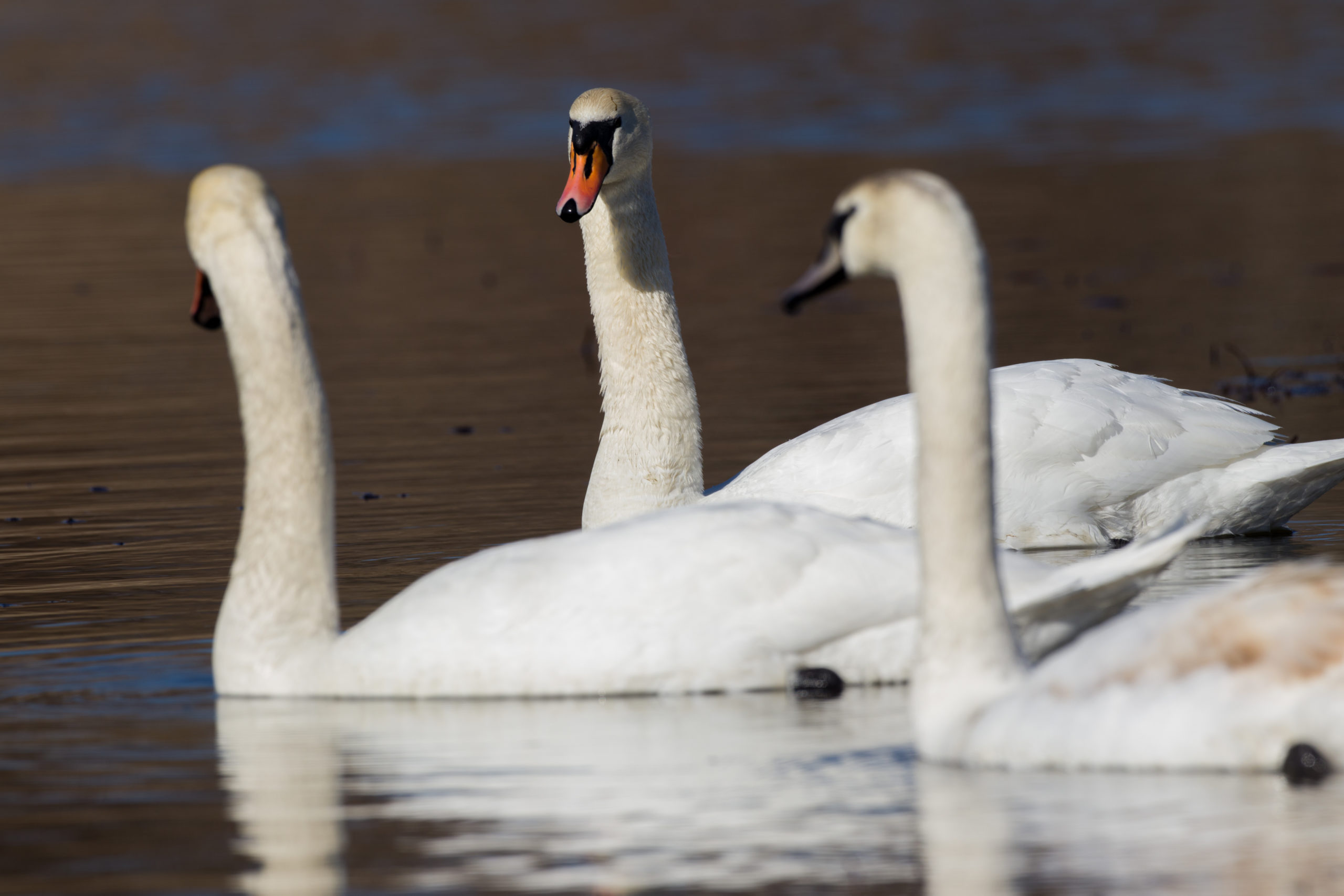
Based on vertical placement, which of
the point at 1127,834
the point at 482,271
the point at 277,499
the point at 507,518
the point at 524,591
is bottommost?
the point at 1127,834

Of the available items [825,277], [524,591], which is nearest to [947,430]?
[825,277]

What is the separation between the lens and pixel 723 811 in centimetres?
591

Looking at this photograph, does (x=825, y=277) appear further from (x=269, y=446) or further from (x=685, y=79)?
(x=685, y=79)

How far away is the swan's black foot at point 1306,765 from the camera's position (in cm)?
575

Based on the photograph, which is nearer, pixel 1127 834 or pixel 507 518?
pixel 1127 834

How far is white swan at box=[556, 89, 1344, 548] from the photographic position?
33.2 ft

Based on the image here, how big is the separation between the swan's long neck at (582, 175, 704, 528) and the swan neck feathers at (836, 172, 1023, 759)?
4009mm

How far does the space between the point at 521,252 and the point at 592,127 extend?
14.2 metres

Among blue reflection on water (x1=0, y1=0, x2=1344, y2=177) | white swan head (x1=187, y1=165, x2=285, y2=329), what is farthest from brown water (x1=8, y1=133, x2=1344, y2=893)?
blue reflection on water (x1=0, y1=0, x2=1344, y2=177)

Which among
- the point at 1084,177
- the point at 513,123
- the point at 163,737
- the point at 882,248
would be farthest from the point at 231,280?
the point at 513,123

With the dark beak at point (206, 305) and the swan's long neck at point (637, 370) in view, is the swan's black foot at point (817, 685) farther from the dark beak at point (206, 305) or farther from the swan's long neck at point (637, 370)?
the swan's long neck at point (637, 370)

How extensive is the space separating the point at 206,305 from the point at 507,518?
10.8 feet

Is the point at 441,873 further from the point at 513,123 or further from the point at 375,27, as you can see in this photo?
the point at 375,27

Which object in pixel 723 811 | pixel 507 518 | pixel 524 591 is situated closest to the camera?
pixel 723 811
